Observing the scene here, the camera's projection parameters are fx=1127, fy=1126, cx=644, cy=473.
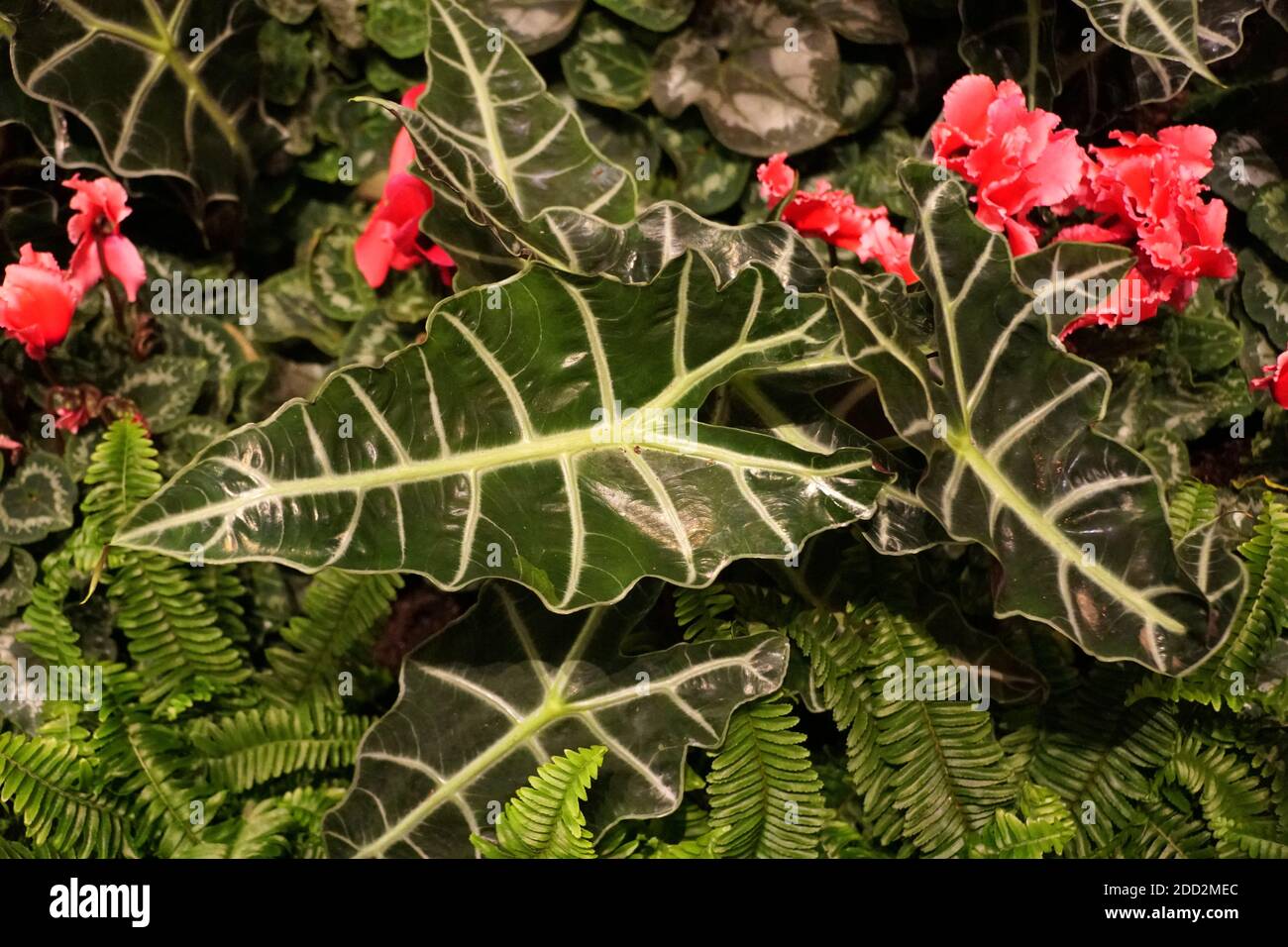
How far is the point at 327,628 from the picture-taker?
1.61m

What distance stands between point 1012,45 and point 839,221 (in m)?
0.37

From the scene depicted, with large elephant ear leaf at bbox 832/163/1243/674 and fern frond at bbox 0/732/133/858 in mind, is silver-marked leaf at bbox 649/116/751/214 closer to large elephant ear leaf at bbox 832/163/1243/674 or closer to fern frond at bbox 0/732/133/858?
large elephant ear leaf at bbox 832/163/1243/674

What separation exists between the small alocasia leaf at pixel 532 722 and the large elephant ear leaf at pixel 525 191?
0.45m

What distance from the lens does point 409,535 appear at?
1271 mm

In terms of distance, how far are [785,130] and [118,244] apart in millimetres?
1051

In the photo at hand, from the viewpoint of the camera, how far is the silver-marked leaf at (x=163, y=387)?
1.76m

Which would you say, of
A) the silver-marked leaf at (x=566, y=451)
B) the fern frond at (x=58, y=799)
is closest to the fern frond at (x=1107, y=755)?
the silver-marked leaf at (x=566, y=451)

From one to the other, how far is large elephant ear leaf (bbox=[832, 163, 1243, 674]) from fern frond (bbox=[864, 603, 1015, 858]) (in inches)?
8.1

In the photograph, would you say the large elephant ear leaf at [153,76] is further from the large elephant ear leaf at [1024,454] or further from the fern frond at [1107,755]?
the fern frond at [1107,755]

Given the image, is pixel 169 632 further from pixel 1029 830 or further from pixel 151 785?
pixel 1029 830

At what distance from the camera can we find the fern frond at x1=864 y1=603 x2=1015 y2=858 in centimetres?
141

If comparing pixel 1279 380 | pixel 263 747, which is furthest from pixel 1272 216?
pixel 263 747

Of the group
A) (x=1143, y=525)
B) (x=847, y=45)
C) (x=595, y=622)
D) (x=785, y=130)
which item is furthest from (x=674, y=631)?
(x=847, y=45)
